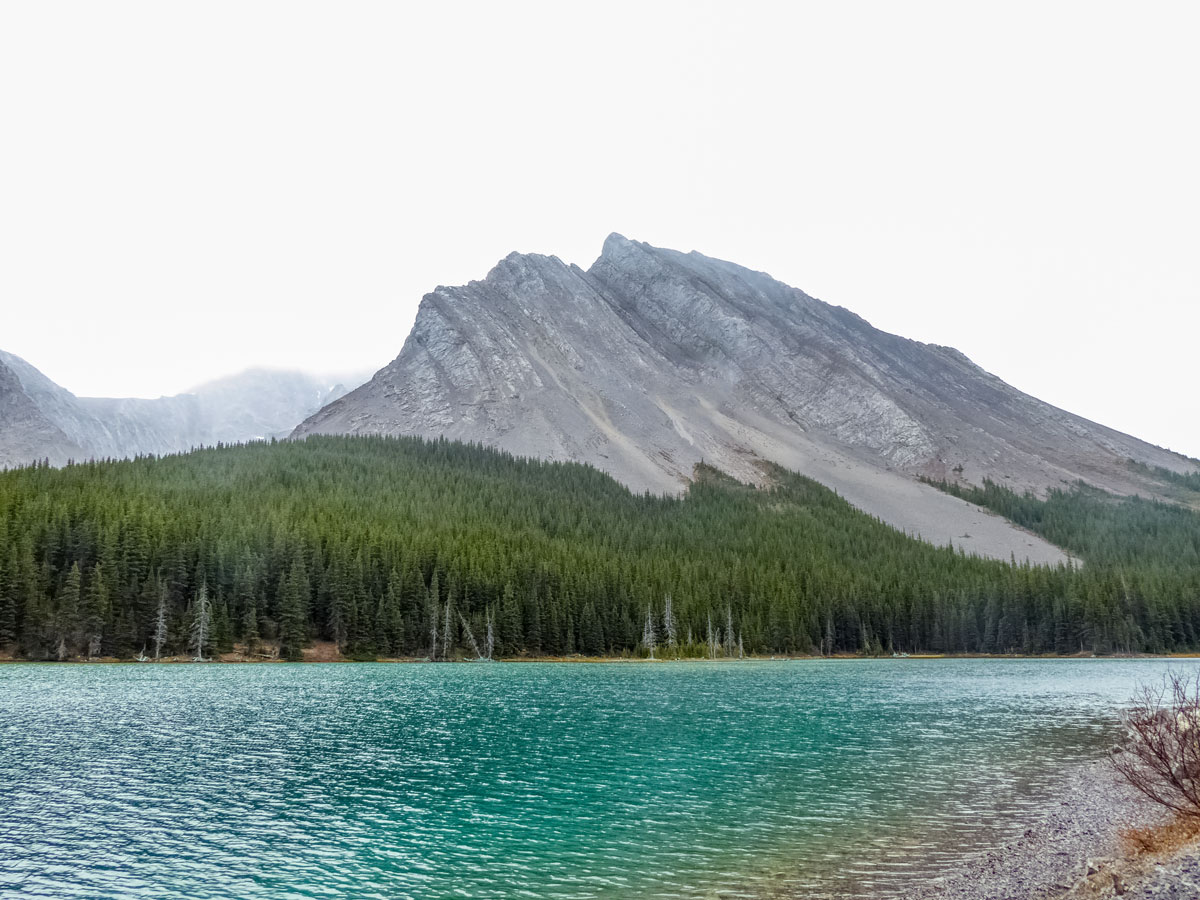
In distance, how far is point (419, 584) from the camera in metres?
135

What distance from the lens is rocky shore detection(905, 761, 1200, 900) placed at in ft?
58.3

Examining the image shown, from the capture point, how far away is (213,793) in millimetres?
33094

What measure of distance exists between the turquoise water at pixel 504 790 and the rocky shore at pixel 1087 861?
1377mm

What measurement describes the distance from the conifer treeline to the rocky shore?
109611 mm

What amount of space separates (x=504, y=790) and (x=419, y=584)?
104m

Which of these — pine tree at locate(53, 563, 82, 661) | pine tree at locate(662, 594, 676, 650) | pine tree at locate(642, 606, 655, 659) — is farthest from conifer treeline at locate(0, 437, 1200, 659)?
pine tree at locate(642, 606, 655, 659)

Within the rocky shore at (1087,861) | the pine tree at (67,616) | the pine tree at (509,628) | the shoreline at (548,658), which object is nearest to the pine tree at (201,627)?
the shoreline at (548,658)

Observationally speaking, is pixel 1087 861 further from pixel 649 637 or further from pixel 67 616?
pixel 649 637

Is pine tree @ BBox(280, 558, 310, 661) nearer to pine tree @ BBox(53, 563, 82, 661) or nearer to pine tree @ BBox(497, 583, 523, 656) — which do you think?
pine tree @ BBox(53, 563, 82, 661)

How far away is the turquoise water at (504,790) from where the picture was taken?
76.6 feet

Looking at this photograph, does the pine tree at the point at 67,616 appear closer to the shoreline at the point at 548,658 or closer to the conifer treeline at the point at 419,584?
the conifer treeline at the point at 419,584

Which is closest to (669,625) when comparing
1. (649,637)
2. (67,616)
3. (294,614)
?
(649,637)

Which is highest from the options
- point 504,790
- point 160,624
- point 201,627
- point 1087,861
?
point 1087,861

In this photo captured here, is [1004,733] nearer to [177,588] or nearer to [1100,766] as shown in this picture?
[1100,766]
